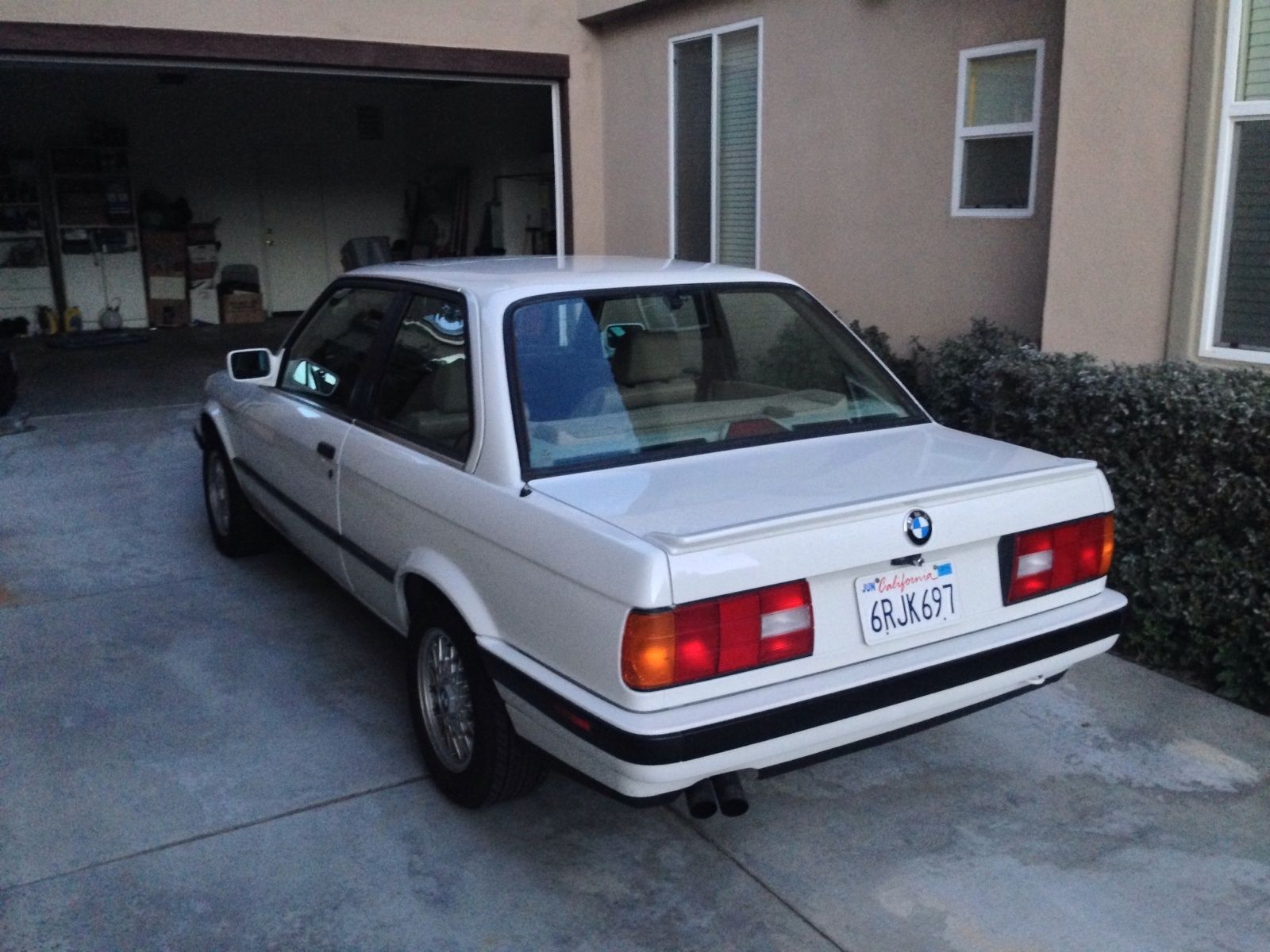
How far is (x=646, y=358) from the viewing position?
3.67 m

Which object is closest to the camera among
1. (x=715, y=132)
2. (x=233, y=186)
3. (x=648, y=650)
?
(x=648, y=650)

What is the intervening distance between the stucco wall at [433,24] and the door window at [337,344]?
14.9 ft

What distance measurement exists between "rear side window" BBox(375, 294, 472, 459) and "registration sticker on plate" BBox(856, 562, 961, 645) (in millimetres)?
1204

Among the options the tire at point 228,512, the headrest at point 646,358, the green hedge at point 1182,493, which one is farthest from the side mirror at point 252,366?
the green hedge at point 1182,493

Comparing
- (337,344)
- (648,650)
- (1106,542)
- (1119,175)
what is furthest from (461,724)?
(1119,175)

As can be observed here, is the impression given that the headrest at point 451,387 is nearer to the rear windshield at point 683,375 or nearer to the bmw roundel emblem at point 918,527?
the rear windshield at point 683,375

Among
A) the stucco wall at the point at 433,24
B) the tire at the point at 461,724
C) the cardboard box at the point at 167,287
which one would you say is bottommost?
the tire at the point at 461,724

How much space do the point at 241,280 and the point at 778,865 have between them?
14.1 m

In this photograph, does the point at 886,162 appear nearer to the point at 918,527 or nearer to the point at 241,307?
the point at 918,527

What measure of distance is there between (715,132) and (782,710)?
6253 mm

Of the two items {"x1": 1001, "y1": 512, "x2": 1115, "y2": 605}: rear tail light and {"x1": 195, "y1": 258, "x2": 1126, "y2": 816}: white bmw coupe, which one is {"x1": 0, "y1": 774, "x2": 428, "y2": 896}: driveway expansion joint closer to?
{"x1": 195, "y1": 258, "x2": 1126, "y2": 816}: white bmw coupe

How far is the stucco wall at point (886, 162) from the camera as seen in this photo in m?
5.96

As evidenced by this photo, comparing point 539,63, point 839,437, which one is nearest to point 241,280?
point 539,63

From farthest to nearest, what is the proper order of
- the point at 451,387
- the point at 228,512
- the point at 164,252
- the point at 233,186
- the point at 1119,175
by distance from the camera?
the point at 233,186 < the point at 164,252 < the point at 228,512 < the point at 1119,175 < the point at 451,387
